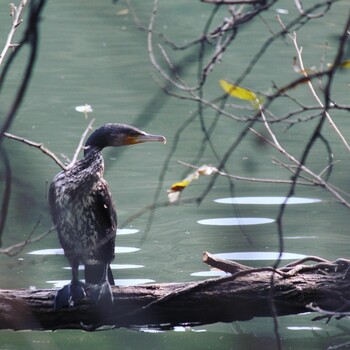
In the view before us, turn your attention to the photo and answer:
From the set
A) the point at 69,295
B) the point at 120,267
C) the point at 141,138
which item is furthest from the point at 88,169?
the point at 120,267

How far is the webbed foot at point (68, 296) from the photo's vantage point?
139 inches

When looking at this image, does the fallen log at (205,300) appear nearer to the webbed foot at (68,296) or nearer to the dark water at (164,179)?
the webbed foot at (68,296)

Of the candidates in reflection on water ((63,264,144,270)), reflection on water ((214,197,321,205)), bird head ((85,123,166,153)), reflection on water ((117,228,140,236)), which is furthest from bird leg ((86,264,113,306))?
reflection on water ((214,197,321,205))

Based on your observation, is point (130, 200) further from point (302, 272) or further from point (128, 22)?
point (128, 22)

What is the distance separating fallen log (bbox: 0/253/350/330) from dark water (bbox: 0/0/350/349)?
0.28 meters

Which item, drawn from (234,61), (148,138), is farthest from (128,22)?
(148,138)

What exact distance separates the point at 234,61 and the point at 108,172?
3.43 m

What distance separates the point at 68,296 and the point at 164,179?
3191 millimetres

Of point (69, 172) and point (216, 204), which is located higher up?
point (69, 172)

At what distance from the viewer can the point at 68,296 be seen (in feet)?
11.8

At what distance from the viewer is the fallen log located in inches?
142

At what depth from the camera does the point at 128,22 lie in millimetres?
10773

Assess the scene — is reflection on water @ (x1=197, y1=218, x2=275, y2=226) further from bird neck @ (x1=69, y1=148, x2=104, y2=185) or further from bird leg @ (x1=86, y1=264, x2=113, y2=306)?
bird leg @ (x1=86, y1=264, x2=113, y2=306)

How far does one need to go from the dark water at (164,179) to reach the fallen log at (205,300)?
0.93 ft
